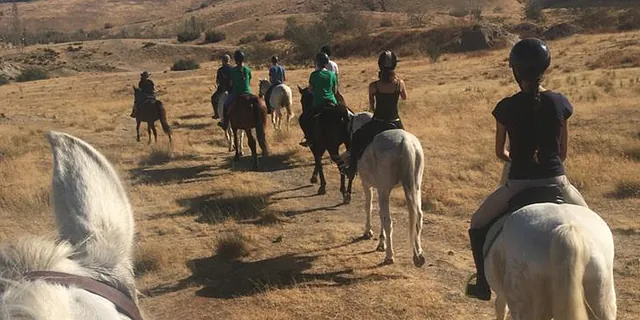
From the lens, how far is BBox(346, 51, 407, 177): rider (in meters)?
7.68

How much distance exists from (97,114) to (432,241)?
19.4 metres

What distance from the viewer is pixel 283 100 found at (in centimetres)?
1614

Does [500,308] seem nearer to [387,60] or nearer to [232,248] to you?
[387,60]

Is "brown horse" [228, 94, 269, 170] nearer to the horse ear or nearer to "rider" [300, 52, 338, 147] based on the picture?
"rider" [300, 52, 338, 147]

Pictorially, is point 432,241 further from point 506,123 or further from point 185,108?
point 185,108

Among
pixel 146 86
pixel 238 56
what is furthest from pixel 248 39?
pixel 238 56

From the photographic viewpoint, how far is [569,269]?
330cm

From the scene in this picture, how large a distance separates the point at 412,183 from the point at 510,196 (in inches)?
113

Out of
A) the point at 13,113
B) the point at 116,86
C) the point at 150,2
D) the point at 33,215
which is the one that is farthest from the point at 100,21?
the point at 33,215

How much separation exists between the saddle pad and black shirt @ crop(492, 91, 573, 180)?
1.09 ft

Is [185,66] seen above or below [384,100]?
below

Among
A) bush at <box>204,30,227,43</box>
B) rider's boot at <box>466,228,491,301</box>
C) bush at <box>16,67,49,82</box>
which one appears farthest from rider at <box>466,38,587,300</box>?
bush at <box>204,30,227,43</box>

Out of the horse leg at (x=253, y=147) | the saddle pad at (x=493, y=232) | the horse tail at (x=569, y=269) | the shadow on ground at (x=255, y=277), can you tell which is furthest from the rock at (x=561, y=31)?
the horse tail at (x=569, y=269)

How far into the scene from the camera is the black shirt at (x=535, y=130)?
4.11 m
